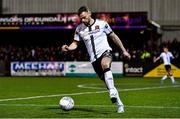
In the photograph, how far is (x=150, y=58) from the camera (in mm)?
42969

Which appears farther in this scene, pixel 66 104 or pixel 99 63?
pixel 66 104

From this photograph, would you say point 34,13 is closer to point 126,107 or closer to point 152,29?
point 152,29

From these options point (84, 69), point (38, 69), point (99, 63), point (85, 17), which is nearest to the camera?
point (85, 17)

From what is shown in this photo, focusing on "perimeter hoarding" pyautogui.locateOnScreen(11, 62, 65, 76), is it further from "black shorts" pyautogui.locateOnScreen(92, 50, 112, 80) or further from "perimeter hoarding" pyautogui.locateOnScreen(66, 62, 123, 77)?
"black shorts" pyautogui.locateOnScreen(92, 50, 112, 80)

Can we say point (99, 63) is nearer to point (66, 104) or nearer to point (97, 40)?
point (97, 40)

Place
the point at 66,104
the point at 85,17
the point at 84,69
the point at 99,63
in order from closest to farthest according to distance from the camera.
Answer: the point at 85,17
the point at 99,63
the point at 66,104
the point at 84,69

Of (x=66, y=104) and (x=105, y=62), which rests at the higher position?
(x=105, y=62)

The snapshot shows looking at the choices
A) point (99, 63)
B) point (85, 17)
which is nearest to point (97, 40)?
point (99, 63)

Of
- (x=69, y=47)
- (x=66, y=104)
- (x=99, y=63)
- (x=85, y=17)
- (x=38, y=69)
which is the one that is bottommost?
(x=38, y=69)

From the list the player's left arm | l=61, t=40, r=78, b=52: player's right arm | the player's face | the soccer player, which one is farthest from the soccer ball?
the player's face

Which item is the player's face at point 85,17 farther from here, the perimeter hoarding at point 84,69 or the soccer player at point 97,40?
the perimeter hoarding at point 84,69

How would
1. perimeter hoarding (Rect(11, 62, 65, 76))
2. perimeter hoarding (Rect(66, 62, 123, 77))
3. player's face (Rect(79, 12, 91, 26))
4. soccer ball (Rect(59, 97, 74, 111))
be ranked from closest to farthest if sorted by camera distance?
player's face (Rect(79, 12, 91, 26)), soccer ball (Rect(59, 97, 74, 111)), perimeter hoarding (Rect(66, 62, 123, 77)), perimeter hoarding (Rect(11, 62, 65, 76))

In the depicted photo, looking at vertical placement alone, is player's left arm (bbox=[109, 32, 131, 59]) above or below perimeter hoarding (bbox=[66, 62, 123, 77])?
above

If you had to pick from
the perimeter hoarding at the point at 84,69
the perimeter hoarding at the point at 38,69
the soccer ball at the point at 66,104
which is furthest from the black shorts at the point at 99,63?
the perimeter hoarding at the point at 38,69
